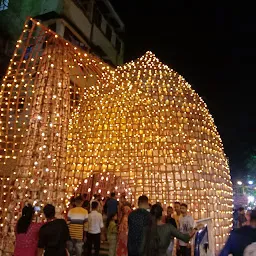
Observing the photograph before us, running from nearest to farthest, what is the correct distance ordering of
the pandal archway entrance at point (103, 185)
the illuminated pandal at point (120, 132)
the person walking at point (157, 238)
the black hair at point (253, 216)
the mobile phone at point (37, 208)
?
the black hair at point (253, 216)
the person walking at point (157, 238)
the mobile phone at point (37, 208)
the illuminated pandal at point (120, 132)
the pandal archway entrance at point (103, 185)

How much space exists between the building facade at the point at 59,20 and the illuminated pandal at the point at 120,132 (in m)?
8.08

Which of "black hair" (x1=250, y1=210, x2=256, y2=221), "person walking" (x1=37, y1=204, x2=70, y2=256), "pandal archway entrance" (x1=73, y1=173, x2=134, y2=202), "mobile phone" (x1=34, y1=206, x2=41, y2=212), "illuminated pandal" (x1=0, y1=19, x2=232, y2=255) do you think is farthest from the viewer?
"pandal archway entrance" (x1=73, y1=173, x2=134, y2=202)

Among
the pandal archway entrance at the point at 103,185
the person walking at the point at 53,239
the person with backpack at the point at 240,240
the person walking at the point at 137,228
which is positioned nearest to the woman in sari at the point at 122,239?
the person walking at the point at 137,228

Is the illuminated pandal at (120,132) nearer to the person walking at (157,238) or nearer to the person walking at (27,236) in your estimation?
the person walking at (27,236)

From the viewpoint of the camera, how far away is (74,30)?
17422 millimetres

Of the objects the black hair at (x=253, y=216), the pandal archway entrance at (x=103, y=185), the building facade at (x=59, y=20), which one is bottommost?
the black hair at (x=253, y=216)

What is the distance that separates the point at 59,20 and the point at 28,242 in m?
14.6

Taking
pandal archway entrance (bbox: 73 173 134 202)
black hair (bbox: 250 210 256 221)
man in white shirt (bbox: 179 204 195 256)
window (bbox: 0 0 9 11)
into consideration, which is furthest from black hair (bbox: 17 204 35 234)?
window (bbox: 0 0 9 11)

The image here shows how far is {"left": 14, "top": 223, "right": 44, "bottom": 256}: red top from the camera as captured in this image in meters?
3.89

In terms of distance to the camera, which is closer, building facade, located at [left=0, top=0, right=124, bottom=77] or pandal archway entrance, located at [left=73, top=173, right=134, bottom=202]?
pandal archway entrance, located at [left=73, top=173, right=134, bottom=202]

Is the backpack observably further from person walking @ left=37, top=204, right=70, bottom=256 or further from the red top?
the red top

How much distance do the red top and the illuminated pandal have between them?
11.6ft

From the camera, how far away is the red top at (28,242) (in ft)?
12.8

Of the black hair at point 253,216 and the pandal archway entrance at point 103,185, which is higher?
the pandal archway entrance at point 103,185
